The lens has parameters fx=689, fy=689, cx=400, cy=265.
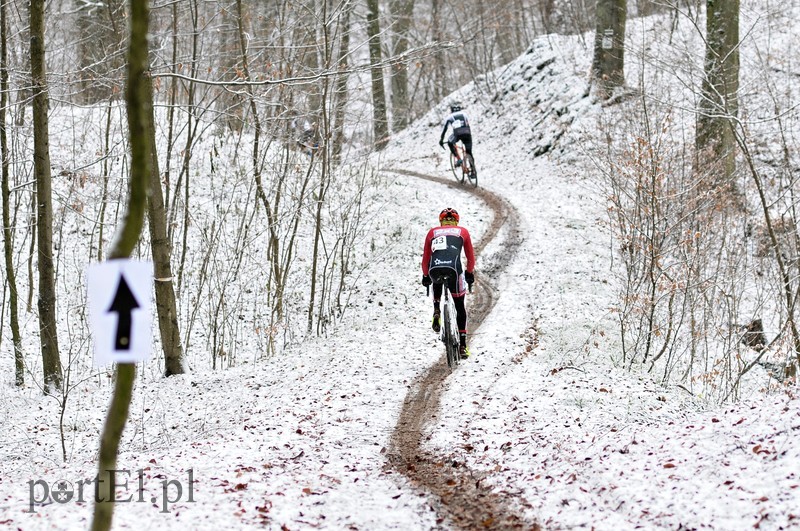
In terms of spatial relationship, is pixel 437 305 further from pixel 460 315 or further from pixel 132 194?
pixel 132 194

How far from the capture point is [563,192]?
20250 millimetres

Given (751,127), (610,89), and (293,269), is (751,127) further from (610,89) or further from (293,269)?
(293,269)

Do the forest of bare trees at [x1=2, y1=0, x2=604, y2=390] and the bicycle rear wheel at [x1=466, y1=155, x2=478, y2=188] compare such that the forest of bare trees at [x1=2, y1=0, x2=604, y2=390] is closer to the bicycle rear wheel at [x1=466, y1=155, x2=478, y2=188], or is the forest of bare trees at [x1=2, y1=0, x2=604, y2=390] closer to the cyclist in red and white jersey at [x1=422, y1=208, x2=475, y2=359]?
the cyclist in red and white jersey at [x1=422, y1=208, x2=475, y2=359]

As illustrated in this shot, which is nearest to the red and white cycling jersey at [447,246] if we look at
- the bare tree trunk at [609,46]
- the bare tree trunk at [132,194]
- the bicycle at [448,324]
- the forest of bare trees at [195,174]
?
the bicycle at [448,324]

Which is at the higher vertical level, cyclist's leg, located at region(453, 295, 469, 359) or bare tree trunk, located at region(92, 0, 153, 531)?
bare tree trunk, located at region(92, 0, 153, 531)

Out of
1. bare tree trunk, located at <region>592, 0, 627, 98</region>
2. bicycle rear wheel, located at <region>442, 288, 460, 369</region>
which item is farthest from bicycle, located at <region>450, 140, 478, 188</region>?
bicycle rear wheel, located at <region>442, 288, 460, 369</region>

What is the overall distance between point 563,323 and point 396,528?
7.10 m

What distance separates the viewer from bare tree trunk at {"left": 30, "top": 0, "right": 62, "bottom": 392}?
9.16 meters

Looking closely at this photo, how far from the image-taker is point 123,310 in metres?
3.30

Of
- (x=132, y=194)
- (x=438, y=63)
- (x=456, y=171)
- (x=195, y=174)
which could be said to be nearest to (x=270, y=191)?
(x=195, y=174)

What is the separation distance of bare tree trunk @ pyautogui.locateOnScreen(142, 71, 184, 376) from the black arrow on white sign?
6594mm

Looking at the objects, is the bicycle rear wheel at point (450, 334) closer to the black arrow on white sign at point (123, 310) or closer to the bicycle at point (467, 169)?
the black arrow on white sign at point (123, 310)

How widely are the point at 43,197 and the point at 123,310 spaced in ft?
25.3

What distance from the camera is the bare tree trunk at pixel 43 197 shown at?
9156mm
